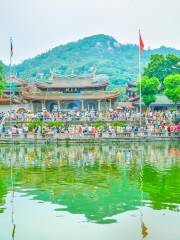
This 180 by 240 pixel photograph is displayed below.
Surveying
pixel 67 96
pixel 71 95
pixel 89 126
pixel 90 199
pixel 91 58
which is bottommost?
pixel 90 199

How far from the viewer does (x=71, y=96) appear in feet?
207

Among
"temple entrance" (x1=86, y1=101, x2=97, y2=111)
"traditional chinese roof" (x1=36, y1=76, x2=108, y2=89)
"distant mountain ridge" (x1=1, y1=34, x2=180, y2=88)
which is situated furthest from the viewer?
"distant mountain ridge" (x1=1, y1=34, x2=180, y2=88)

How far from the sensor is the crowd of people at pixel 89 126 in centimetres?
4403

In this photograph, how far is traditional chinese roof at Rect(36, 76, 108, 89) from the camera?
210 feet

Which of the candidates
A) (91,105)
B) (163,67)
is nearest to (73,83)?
(91,105)

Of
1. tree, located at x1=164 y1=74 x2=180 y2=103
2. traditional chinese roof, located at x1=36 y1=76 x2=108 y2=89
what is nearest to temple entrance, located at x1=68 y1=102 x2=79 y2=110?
traditional chinese roof, located at x1=36 y1=76 x2=108 y2=89

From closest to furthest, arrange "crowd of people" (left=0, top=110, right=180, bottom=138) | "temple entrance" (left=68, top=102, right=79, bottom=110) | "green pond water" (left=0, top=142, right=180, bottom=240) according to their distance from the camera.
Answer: "green pond water" (left=0, top=142, right=180, bottom=240) < "crowd of people" (left=0, top=110, right=180, bottom=138) < "temple entrance" (left=68, top=102, right=79, bottom=110)

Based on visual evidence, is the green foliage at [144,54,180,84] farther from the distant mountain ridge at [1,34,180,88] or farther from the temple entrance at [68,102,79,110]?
the distant mountain ridge at [1,34,180,88]

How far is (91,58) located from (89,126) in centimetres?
12947

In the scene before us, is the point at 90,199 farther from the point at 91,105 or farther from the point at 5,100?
the point at 5,100

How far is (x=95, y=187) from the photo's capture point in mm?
18312

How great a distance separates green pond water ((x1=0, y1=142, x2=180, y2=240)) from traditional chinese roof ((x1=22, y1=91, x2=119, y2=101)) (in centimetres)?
3306

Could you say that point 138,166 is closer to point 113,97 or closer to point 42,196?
point 42,196

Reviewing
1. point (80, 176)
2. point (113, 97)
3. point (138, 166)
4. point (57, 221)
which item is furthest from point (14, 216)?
point (113, 97)
